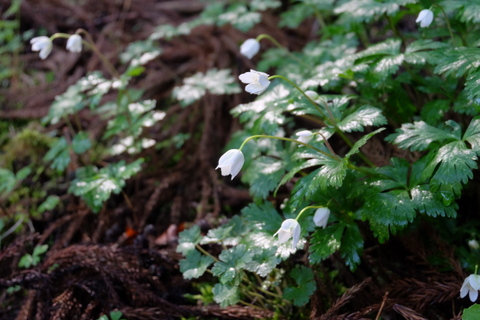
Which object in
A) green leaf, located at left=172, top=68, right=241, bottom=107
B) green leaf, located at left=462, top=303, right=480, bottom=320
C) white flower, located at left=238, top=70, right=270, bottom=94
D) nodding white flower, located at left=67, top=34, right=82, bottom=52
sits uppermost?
white flower, located at left=238, top=70, right=270, bottom=94

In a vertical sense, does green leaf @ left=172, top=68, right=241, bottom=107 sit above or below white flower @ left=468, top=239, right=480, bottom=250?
above

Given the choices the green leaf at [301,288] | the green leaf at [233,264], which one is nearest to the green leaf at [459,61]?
the green leaf at [301,288]

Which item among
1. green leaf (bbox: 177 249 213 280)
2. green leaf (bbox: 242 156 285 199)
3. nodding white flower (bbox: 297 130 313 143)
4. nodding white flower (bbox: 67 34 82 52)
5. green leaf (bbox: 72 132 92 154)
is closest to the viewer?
nodding white flower (bbox: 297 130 313 143)

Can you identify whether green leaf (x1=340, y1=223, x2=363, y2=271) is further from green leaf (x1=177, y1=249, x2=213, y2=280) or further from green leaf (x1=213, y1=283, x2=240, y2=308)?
green leaf (x1=177, y1=249, x2=213, y2=280)

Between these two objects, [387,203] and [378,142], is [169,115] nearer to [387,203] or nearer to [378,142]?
[378,142]

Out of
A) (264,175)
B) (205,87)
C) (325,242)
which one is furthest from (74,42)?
(325,242)

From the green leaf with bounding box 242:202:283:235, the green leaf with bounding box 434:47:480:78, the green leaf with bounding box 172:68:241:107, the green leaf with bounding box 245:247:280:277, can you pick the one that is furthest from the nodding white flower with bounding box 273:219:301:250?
the green leaf with bounding box 172:68:241:107
